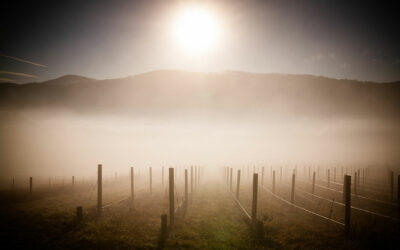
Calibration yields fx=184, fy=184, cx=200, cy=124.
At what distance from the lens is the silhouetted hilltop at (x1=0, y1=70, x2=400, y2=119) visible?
4744 inches

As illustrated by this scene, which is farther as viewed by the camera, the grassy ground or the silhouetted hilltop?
the silhouetted hilltop

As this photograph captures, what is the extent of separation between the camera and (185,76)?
12419 cm

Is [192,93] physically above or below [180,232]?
above

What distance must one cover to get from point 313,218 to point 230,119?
142 m

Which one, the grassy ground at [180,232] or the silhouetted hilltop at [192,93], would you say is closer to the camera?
the grassy ground at [180,232]

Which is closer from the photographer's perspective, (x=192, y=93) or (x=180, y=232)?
(x=180, y=232)

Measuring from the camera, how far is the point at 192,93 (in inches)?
4978

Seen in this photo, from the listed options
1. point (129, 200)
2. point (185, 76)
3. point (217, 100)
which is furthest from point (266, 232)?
point (217, 100)

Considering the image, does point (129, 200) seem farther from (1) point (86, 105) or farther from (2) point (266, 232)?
(1) point (86, 105)

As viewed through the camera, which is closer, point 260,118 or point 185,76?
point 185,76

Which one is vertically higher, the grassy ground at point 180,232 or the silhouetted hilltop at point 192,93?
the silhouetted hilltop at point 192,93

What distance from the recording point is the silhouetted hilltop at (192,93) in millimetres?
120500

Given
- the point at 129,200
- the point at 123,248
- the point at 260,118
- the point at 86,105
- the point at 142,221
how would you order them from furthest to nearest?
the point at 260,118 → the point at 86,105 → the point at 129,200 → the point at 142,221 → the point at 123,248

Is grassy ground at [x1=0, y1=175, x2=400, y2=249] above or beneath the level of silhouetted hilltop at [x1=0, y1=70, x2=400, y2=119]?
beneath
